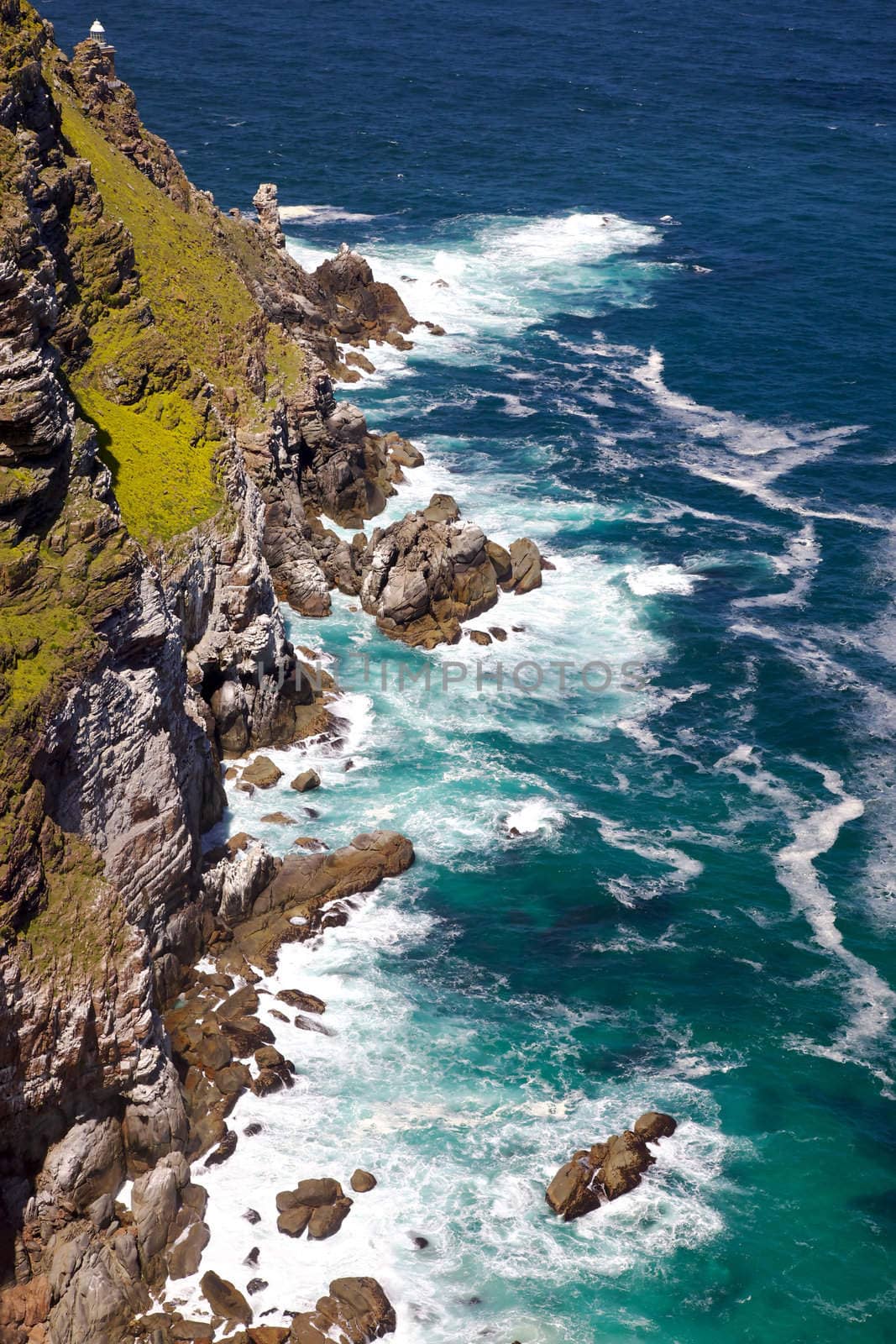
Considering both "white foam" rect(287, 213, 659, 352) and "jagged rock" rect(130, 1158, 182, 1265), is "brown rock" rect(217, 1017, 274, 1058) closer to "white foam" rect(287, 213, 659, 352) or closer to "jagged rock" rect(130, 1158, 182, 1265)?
"jagged rock" rect(130, 1158, 182, 1265)

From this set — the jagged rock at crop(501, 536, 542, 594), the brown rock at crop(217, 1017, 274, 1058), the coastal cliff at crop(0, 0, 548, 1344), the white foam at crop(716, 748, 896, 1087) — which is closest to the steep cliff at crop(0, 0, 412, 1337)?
the coastal cliff at crop(0, 0, 548, 1344)

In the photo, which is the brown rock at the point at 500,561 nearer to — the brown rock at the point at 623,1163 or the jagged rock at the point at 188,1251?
the brown rock at the point at 623,1163

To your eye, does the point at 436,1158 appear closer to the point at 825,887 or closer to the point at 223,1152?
the point at 223,1152

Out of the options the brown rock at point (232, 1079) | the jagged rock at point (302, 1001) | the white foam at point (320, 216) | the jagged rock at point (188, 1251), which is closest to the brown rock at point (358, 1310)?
the jagged rock at point (188, 1251)

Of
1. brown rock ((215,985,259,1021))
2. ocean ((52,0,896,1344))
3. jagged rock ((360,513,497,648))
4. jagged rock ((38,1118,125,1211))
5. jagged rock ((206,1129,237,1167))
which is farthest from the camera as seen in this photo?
jagged rock ((360,513,497,648))

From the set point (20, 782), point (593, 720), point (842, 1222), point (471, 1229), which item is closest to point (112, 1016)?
point (20, 782)
